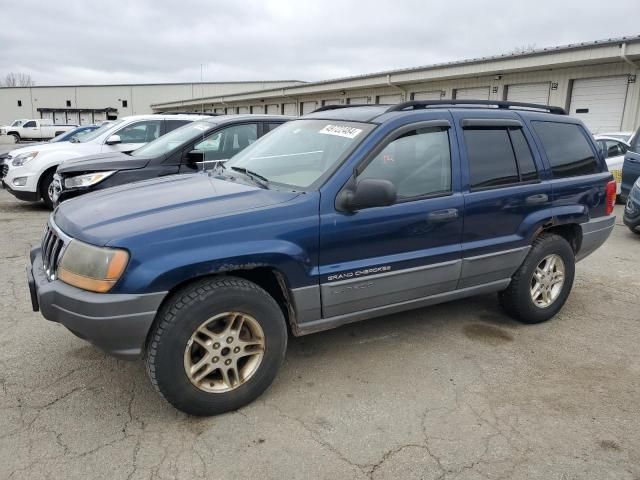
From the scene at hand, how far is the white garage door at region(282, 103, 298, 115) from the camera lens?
31.2 m

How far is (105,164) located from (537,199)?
527cm

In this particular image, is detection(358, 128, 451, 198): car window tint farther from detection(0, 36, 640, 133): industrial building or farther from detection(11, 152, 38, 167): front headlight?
detection(0, 36, 640, 133): industrial building

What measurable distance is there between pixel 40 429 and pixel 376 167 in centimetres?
250

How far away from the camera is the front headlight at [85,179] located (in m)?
6.55

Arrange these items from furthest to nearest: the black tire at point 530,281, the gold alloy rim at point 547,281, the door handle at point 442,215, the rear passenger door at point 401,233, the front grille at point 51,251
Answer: the gold alloy rim at point 547,281 < the black tire at point 530,281 < the door handle at point 442,215 < the rear passenger door at point 401,233 < the front grille at point 51,251

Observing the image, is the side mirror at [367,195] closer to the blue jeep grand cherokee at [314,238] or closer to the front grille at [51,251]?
the blue jeep grand cherokee at [314,238]

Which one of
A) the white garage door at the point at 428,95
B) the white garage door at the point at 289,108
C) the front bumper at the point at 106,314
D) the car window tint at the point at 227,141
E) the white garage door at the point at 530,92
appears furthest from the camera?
the white garage door at the point at 289,108

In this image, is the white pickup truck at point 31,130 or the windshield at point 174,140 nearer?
the windshield at point 174,140

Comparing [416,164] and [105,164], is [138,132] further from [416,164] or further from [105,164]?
[416,164]

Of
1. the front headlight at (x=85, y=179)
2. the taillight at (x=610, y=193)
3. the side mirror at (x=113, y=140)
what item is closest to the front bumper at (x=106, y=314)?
the taillight at (x=610, y=193)

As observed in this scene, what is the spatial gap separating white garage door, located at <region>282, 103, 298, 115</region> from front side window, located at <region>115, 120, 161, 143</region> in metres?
22.3

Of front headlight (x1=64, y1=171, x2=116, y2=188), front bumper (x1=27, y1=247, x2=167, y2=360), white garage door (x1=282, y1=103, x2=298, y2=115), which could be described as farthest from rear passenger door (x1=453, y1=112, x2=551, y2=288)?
white garage door (x1=282, y1=103, x2=298, y2=115)

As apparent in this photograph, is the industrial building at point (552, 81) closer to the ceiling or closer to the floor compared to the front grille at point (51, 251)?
closer to the ceiling

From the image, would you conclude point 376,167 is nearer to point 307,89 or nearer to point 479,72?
point 479,72
